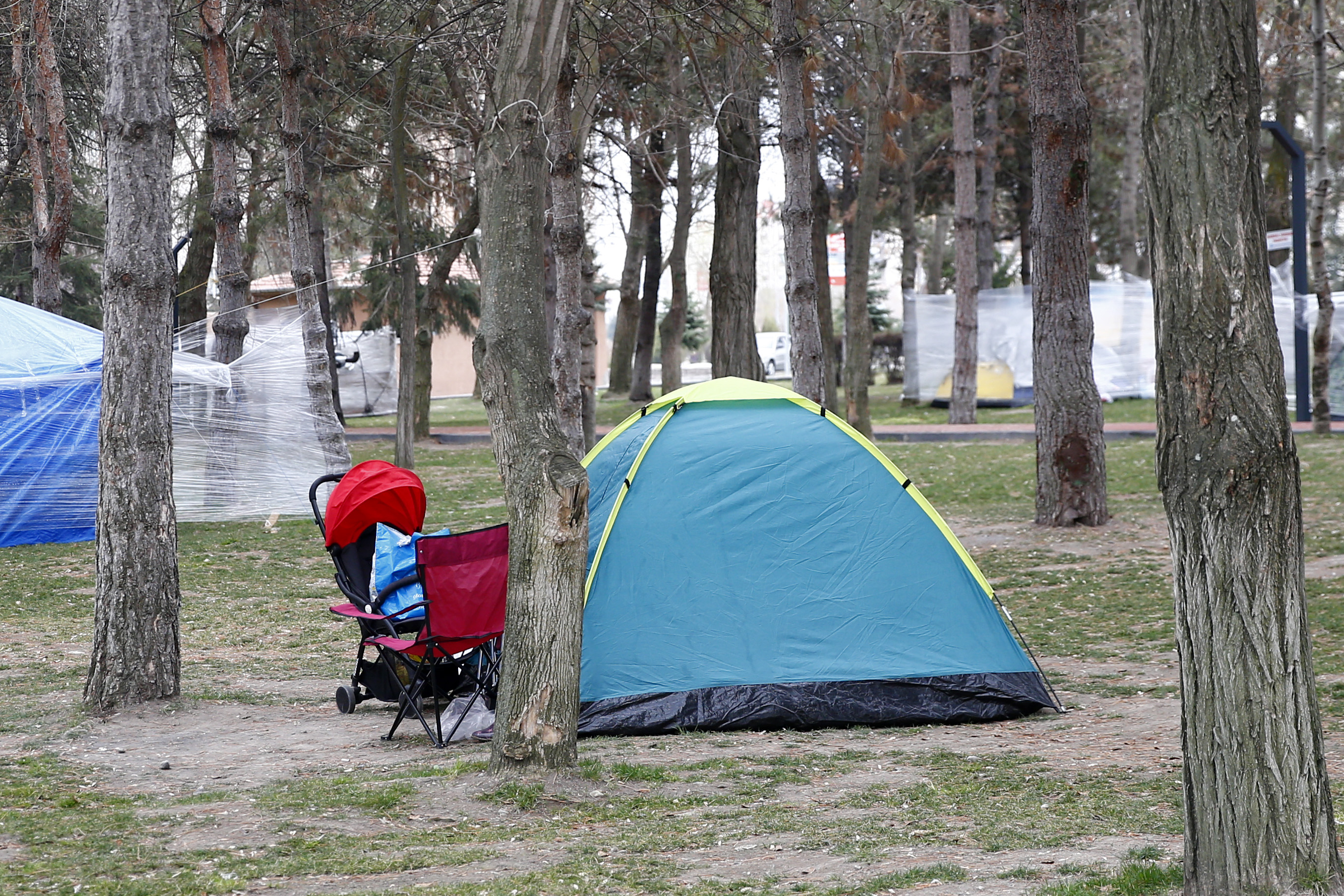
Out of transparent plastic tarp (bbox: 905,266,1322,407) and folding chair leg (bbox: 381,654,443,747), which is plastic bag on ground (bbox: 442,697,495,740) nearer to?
folding chair leg (bbox: 381,654,443,747)

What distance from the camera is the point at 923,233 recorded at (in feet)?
148

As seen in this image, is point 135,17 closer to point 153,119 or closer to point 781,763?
point 153,119

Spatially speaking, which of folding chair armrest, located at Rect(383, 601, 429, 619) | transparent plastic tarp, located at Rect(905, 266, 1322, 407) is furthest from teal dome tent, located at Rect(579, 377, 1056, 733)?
transparent plastic tarp, located at Rect(905, 266, 1322, 407)

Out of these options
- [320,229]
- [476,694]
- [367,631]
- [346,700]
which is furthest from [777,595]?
[320,229]

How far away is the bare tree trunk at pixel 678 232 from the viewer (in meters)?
16.0

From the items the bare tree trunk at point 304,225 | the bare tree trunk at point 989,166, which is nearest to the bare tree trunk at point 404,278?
the bare tree trunk at point 304,225

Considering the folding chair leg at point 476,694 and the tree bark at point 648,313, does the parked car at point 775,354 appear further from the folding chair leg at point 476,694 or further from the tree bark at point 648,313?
the folding chair leg at point 476,694

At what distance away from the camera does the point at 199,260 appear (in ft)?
65.5

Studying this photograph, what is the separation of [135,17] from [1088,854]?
580cm

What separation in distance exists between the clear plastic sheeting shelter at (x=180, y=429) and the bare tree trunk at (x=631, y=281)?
19.7ft

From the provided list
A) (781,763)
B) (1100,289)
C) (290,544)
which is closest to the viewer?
(781,763)

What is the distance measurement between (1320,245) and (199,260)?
1627cm

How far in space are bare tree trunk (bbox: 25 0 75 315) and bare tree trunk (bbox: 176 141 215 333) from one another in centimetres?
432

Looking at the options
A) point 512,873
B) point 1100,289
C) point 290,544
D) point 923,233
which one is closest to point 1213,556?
point 512,873
